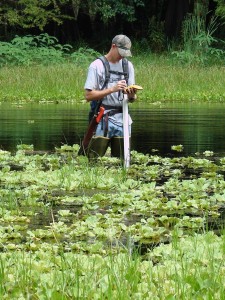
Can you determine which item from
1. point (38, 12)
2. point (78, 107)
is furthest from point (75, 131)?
point (38, 12)

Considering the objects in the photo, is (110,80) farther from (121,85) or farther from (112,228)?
(112,228)

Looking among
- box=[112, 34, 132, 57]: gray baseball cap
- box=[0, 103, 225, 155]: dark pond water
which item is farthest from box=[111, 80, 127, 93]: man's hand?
box=[0, 103, 225, 155]: dark pond water

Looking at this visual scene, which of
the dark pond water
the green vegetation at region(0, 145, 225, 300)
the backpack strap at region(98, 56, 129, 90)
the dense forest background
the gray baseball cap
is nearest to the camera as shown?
the green vegetation at region(0, 145, 225, 300)

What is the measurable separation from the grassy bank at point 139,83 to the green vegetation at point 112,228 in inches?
612

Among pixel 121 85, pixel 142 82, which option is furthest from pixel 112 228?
pixel 142 82

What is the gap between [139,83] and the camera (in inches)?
1179

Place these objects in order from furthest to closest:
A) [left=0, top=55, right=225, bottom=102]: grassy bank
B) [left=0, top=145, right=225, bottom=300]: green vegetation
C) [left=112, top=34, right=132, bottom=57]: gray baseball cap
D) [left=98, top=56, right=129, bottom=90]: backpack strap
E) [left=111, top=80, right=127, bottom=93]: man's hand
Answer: [left=0, top=55, right=225, bottom=102]: grassy bank → [left=98, top=56, right=129, bottom=90]: backpack strap → [left=112, top=34, right=132, bottom=57]: gray baseball cap → [left=111, top=80, right=127, bottom=93]: man's hand → [left=0, top=145, right=225, bottom=300]: green vegetation

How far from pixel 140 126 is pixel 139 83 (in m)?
10.3

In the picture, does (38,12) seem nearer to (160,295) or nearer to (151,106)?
(151,106)

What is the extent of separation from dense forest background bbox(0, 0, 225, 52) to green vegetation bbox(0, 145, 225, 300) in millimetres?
29028

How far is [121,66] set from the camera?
1236 cm

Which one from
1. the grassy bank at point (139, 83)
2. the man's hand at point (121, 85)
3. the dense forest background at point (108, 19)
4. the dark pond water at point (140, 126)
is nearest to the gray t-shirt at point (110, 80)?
the man's hand at point (121, 85)

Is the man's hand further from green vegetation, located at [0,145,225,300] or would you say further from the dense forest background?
the dense forest background

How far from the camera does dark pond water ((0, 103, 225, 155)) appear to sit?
1588 cm
